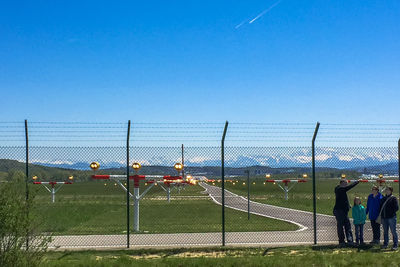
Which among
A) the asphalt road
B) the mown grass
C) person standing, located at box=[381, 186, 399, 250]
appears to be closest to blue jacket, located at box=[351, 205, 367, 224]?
person standing, located at box=[381, 186, 399, 250]

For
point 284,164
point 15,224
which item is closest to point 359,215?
point 284,164

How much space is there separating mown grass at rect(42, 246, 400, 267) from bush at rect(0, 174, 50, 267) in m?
1.48

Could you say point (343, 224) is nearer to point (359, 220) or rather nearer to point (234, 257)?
point (359, 220)

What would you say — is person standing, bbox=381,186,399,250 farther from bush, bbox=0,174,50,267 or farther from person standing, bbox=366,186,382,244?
bush, bbox=0,174,50,267

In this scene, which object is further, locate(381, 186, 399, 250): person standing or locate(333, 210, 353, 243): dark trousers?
locate(333, 210, 353, 243): dark trousers

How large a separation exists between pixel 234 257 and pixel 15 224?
4.69 meters

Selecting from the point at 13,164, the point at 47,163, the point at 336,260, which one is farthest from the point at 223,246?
the point at 13,164

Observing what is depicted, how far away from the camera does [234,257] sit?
10.4m

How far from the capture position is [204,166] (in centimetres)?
1347

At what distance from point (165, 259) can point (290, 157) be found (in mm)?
4481

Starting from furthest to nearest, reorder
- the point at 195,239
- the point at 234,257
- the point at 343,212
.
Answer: the point at 195,239, the point at 343,212, the point at 234,257

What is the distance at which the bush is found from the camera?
7281 mm

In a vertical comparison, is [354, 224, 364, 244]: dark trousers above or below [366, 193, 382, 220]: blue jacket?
below

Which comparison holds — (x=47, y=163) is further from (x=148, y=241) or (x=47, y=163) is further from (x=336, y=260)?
(x=336, y=260)
